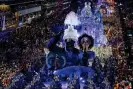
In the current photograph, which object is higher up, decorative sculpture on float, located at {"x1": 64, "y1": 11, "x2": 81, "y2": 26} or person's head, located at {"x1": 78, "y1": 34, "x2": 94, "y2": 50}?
decorative sculpture on float, located at {"x1": 64, "y1": 11, "x2": 81, "y2": 26}

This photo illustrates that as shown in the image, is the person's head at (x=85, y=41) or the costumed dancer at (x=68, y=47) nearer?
the costumed dancer at (x=68, y=47)

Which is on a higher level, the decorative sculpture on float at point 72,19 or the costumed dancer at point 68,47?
the decorative sculpture on float at point 72,19

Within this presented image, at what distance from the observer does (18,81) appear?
482 centimetres

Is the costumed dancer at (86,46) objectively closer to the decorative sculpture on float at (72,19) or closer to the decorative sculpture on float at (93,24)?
the decorative sculpture on float at (93,24)

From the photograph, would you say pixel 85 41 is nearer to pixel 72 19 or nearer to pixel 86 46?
pixel 86 46

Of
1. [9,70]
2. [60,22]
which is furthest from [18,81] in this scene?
[60,22]

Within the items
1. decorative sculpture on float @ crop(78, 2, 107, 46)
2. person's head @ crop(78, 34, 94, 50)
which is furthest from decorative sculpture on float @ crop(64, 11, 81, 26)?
person's head @ crop(78, 34, 94, 50)

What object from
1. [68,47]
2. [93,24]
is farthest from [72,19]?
[68,47]

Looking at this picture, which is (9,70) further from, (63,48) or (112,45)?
(112,45)

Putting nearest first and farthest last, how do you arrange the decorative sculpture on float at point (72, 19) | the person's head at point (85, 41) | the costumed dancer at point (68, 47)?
1. the costumed dancer at point (68, 47)
2. the person's head at point (85, 41)
3. the decorative sculpture on float at point (72, 19)

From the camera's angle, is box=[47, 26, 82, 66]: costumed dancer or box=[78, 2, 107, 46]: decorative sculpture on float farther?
box=[78, 2, 107, 46]: decorative sculpture on float

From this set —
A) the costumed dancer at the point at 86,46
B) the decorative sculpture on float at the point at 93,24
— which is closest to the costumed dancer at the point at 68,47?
the costumed dancer at the point at 86,46

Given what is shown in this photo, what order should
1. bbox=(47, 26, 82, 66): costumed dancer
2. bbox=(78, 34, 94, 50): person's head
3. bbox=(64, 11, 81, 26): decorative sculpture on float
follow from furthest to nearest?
bbox=(64, 11, 81, 26): decorative sculpture on float, bbox=(78, 34, 94, 50): person's head, bbox=(47, 26, 82, 66): costumed dancer

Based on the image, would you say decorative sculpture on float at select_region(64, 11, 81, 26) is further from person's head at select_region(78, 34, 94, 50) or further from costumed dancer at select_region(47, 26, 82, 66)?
A: person's head at select_region(78, 34, 94, 50)
